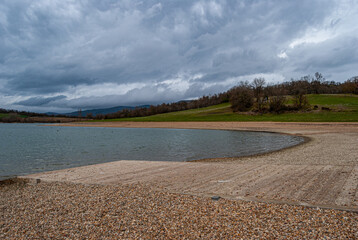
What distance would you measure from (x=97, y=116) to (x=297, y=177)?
440 feet

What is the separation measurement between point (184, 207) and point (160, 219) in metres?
0.85

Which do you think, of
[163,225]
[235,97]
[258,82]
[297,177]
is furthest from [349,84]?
[163,225]

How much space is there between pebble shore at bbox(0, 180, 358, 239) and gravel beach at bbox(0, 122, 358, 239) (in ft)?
0.06

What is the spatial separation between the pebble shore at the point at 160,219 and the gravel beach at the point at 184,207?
18 millimetres

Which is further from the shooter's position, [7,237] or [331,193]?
[331,193]

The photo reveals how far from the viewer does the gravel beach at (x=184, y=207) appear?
193 inches

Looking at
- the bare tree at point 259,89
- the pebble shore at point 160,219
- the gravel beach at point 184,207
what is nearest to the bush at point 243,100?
the bare tree at point 259,89

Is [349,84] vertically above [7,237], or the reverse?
[349,84]

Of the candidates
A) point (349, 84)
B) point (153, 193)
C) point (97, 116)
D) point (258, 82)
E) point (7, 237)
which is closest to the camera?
point (7, 237)

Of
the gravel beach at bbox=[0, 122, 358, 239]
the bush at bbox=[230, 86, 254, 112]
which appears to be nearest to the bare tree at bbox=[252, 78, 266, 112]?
the bush at bbox=[230, 86, 254, 112]

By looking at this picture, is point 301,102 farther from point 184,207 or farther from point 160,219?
point 160,219

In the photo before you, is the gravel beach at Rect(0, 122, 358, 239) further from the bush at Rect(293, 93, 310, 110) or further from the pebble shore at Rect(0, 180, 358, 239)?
the bush at Rect(293, 93, 310, 110)

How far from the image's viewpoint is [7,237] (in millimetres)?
5184

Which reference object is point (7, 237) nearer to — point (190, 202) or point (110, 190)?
point (110, 190)
